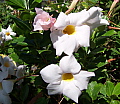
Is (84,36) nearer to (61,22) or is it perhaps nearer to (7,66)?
(61,22)

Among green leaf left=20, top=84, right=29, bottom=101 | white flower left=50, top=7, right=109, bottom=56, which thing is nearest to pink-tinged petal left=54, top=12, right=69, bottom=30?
white flower left=50, top=7, right=109, bottom=56

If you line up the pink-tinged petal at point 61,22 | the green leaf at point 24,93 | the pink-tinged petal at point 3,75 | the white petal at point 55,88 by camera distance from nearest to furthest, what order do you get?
the pink-tinged petal at point 61,22
the white petal at point 55,88
the pink-tinged petal at point 3,75
the green leaf at point 24,93

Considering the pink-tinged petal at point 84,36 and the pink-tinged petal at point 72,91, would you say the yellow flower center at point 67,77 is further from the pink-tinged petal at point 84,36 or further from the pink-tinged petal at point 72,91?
the pink-tinged petal at point 84,36

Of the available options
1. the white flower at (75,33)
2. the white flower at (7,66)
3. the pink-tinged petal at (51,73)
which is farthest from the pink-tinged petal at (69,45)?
the white flower at (7,66)

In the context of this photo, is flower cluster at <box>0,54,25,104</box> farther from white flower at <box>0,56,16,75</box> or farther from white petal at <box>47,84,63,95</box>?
white petal at <box>47,84,63,95</box>

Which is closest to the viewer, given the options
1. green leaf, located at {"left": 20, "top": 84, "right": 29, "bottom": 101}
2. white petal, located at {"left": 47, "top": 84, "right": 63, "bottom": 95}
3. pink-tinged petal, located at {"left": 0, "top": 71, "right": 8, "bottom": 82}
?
white petal, located at {"left": 47, "top": 84, "right": 63, "bottom": 95}
